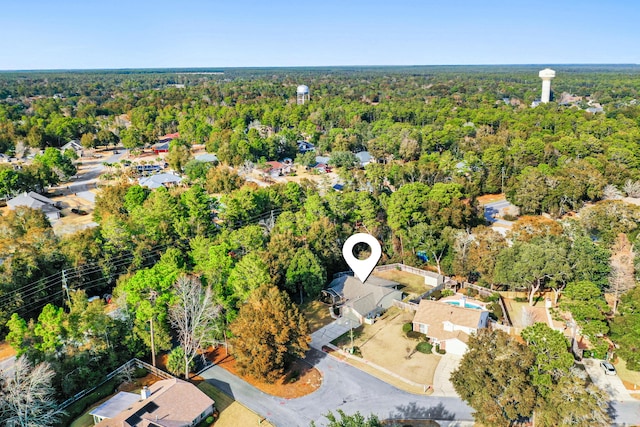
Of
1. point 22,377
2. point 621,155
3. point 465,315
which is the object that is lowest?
point 465,315

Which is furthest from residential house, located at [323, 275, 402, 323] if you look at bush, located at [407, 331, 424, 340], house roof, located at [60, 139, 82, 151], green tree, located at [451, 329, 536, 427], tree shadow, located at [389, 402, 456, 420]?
house roof, located at [60, 139, 82, 151]

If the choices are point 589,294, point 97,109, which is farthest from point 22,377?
point 97,109

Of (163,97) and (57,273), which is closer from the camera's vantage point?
(57,273)

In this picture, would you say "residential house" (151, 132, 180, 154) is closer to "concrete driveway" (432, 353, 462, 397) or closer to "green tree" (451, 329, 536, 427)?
"concrete driveway" (432, 353, 462, 397)

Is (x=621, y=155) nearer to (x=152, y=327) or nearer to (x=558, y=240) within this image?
(x=558, y=240)

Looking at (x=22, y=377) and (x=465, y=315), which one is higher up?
(x=22, y=377)

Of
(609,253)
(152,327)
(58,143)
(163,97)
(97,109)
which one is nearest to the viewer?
(152,327)

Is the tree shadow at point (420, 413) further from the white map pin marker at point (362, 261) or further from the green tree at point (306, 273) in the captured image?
the green tree at point (306, 273)
